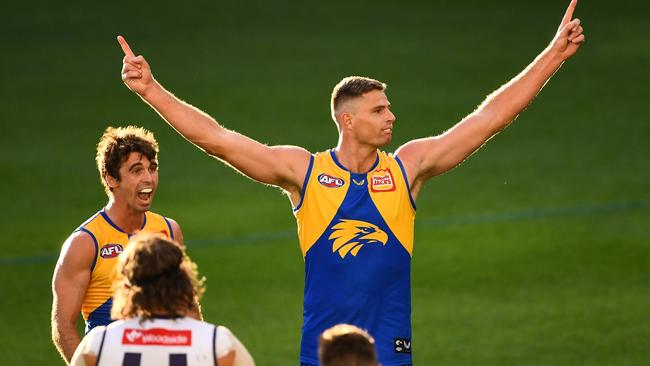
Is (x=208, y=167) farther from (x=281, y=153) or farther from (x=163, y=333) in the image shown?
(x=163, y=333)

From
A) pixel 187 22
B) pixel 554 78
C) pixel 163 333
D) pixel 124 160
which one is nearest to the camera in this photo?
pixel 163 333

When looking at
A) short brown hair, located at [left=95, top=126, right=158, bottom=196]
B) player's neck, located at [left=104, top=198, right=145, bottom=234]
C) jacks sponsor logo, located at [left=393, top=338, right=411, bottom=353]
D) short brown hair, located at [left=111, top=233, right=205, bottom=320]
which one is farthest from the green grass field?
short brown hair, located at [left=111, top=233, right=205, bottom=320]

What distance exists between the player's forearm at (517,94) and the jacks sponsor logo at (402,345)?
4.60 feet

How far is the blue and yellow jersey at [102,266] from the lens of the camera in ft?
24.3

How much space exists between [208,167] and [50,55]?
850 cm

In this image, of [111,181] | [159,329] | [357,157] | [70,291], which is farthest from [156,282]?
[357,157]

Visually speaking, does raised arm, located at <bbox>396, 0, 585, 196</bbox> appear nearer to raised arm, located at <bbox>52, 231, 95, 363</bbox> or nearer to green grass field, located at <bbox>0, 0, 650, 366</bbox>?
raised arm, located at <bbox>52, 231, 95, 363</bbox>

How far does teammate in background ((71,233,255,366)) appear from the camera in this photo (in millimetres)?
5766

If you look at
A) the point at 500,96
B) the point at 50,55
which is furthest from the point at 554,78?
the point at 500,96

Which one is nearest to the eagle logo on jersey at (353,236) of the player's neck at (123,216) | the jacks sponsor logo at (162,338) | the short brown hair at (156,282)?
the player's neck at (123,216)

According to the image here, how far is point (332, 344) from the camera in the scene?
210 inches

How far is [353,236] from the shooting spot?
24.9ft

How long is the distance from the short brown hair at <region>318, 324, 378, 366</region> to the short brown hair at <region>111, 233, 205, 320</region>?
2.56 ft

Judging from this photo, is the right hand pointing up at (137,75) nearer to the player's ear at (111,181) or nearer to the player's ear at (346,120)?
the player's ear at (111,181)
